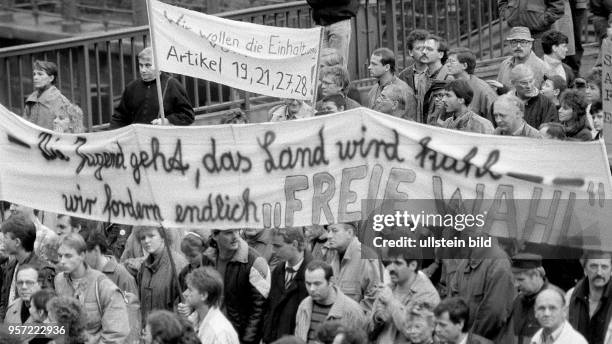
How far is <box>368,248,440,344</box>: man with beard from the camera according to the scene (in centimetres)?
1148

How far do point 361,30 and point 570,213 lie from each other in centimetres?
838

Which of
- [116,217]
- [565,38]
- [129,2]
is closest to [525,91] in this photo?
[565,38]

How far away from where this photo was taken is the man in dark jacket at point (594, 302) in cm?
1130

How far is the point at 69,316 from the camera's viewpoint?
11570 millimetres

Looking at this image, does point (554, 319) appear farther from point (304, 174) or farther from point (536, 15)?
point (536, 15)

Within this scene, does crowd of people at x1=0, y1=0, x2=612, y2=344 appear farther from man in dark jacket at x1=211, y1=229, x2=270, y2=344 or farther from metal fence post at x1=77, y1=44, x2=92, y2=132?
metal fence post at x1=77, y1=44, x2=92, y2=132

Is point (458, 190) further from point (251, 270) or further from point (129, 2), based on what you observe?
point (129, 2)

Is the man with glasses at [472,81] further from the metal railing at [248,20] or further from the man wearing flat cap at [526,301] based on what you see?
the man wearing flat cap at [526,301]

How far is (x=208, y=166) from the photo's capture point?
12.2 m

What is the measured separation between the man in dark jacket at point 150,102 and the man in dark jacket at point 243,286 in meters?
3.53

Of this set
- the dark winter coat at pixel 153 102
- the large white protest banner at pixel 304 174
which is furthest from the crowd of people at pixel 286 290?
the dark winter coat at pixel 153 102

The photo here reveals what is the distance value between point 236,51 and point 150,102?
7.78 ft

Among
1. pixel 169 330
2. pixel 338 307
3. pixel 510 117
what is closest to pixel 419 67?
pixel 510 117

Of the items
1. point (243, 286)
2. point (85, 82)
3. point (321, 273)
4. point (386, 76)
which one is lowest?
point (243, 286)
